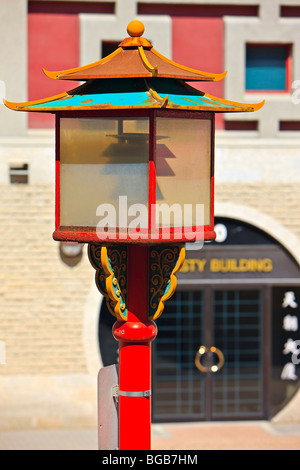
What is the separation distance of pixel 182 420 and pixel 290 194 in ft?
15.0

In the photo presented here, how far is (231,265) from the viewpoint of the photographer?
1666cm

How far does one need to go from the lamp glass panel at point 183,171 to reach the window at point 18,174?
9.12 m

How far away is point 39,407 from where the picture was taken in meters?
16.3

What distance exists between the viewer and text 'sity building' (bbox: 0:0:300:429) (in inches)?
635

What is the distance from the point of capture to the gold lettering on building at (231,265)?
16.6 meters

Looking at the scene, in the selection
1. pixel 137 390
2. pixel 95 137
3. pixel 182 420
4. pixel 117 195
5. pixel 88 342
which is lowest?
pixel 182 420

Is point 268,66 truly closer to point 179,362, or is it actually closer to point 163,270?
point 179,362

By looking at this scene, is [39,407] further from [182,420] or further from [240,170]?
[240,170]

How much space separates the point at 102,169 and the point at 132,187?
31 cm

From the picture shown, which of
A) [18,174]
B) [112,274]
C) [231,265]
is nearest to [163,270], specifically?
[112,274]

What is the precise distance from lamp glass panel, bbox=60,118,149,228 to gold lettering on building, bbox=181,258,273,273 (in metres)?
9.52

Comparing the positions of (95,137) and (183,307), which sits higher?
(95,137)

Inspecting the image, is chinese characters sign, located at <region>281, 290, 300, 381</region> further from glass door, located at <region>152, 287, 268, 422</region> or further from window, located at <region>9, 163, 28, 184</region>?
window, located at <region>9, 163, 28, 184</region>

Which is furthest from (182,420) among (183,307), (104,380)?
(104,380)
